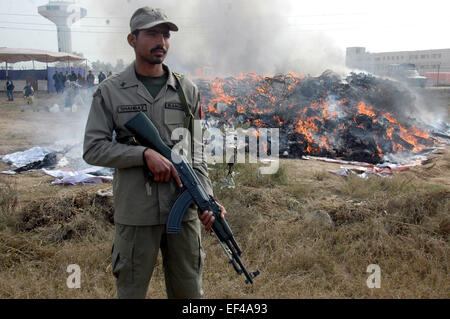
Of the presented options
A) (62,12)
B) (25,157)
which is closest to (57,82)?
(25,157)

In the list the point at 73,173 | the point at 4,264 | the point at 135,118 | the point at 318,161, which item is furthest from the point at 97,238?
the point at 318,161

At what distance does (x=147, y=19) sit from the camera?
1.78 metres

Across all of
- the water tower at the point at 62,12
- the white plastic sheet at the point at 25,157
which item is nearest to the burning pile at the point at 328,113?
the white plastic sheet at the point at 25,157

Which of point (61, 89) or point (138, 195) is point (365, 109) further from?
point (61, 89)

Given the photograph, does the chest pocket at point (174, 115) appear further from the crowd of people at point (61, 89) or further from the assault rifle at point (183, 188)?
the crowd of people at point (61, 89)

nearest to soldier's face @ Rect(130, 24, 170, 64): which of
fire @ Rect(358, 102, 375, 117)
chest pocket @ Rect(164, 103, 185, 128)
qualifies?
chest pocket @ Rect(164, 103, 185, 128)

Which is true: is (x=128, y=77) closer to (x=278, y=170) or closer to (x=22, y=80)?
(x=278, y=170)

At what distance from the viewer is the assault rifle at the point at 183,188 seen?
1.77 meters

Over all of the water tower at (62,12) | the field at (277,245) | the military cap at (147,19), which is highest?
the water tower at (62,12)

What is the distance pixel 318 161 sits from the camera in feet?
25.8

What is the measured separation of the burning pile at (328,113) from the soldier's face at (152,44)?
22.3 feet

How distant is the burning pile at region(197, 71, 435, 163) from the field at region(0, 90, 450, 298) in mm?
3658

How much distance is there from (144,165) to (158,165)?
91 millimetres

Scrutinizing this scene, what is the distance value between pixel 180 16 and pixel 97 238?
23.8 metres
